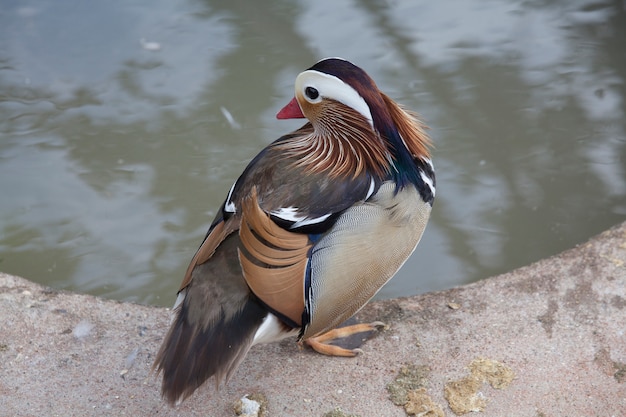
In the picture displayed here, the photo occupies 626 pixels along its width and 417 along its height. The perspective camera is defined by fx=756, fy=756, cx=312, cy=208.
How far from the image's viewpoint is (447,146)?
14.3 ft

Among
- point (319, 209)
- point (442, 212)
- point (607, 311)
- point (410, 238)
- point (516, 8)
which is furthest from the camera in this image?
point (516, 8)

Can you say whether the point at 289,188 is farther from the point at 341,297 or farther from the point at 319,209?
the point at 341,297

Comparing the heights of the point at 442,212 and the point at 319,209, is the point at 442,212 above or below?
below

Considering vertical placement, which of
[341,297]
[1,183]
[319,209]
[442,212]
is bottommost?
[442,212]

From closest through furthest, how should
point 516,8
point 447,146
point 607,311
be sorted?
point 607,311 → point 447,146 → point 516,8

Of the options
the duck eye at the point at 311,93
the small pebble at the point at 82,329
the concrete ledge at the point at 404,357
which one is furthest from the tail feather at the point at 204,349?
the duck eye at the point at 311,93

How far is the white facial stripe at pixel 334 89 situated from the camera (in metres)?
2.54

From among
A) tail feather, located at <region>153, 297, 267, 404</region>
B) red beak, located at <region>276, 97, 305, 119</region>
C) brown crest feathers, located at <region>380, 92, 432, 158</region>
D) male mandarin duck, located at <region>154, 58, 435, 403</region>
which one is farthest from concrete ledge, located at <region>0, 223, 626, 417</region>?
red beak, located at <region>276, 97, 305, 119</region>

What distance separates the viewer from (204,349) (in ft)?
7.51

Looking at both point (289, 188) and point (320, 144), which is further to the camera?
point (320, 144)

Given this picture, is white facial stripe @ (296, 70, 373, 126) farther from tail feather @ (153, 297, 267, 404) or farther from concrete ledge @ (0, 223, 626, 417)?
concrete ledge @ (0, 223, 626, 417)

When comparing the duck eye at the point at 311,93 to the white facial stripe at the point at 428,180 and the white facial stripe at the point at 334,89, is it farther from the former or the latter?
the white facial stripe at the point at 428,180

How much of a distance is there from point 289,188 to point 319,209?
0.14 metres

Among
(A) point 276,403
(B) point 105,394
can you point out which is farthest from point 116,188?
(A) point 276,403
